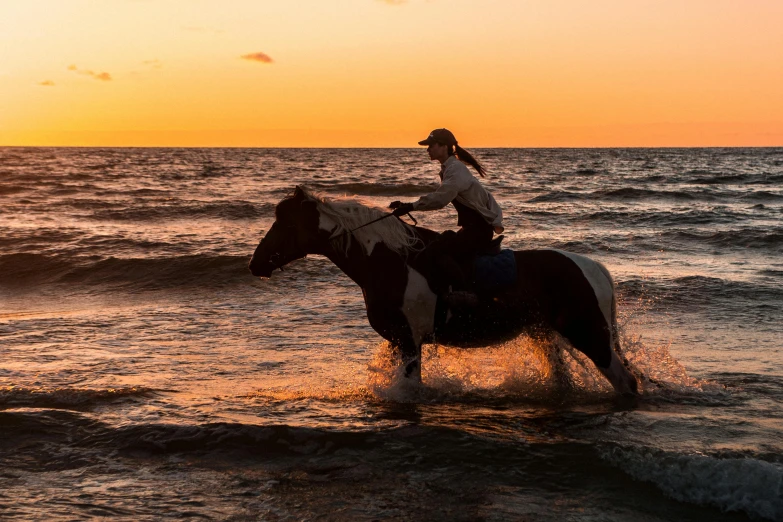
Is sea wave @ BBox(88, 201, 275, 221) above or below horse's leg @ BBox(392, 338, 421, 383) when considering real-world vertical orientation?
below

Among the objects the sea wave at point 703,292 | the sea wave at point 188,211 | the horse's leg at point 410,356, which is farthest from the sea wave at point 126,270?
the sea wave at point 188,211

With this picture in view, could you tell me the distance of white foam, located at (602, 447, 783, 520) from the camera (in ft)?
18.1

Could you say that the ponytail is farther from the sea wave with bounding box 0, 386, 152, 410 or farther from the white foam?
the sea wave with bounding box 0, 386, 152, 410

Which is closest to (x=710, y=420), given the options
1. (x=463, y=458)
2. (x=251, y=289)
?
(x=463, y=458)

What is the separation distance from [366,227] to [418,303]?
0.88 m

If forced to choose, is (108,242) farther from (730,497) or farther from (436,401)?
(730,497)

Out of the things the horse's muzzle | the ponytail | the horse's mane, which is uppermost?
the ponytail

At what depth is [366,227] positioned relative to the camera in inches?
305

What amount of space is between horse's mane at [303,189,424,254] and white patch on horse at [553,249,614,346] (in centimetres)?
150

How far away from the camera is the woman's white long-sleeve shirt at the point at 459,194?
23.7ft

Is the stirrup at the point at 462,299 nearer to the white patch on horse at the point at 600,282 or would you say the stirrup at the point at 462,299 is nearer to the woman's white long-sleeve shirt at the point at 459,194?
the woman's white long-sleeve shirt at the point at 459,194

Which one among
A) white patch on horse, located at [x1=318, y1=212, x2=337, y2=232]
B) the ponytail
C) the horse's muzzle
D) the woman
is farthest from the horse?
the ponytail

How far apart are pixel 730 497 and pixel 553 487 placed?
1202 mm

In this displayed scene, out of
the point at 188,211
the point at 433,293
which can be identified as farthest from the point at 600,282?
the point at 188,211
